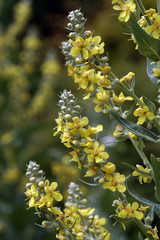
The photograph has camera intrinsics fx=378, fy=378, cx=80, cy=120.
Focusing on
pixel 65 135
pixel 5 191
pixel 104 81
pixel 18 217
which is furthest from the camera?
pixel 5 191

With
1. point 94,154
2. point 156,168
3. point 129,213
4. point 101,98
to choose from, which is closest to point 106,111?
point 101,98

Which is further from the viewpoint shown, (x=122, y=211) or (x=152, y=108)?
(x=152, y=108)

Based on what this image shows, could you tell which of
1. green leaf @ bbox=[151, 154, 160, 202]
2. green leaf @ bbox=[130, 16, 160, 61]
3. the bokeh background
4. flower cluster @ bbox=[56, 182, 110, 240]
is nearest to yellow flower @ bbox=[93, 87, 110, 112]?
green leaf @ bbox=[130, 16, 160, 61]

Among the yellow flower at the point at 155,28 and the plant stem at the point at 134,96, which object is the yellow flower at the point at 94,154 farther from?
the yellow flower at the point at 155,28

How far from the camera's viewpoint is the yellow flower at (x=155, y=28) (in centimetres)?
149

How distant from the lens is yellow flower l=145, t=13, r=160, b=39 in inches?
58.5

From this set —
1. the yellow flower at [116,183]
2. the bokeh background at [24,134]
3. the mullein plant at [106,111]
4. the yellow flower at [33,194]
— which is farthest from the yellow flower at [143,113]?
the bokeh background at [24,134]

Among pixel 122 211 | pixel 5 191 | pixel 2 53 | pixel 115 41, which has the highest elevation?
pixel 122 211

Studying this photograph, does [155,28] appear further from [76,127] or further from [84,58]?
[76,127]

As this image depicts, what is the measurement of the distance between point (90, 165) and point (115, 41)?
24.5 feet

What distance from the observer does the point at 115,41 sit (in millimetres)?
8609

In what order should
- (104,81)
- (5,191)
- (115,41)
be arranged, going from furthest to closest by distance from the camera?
(115,41) → (5,191) → (104,81)

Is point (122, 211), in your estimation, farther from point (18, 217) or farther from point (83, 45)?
point (18, 217)

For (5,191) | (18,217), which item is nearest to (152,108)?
(18,217)
